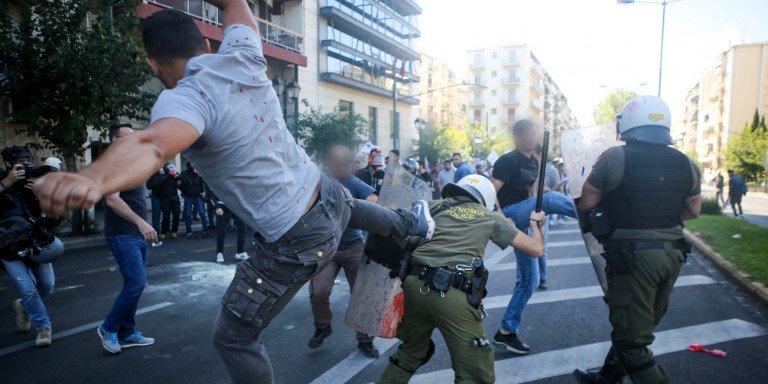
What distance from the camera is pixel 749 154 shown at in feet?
115

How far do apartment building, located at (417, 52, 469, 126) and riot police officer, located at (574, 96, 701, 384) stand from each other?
41829 millimetres

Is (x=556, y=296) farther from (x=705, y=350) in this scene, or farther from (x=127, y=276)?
(x=127, y=276)

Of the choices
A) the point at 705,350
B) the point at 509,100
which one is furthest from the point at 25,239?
the point at 509,100

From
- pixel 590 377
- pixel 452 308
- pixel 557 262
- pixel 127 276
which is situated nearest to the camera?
pixel 452 308

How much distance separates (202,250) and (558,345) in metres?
7.32

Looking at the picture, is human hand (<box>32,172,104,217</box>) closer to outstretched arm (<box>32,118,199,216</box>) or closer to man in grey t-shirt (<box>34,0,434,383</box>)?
outstretched arm (<box>32,118,199,216</box>)

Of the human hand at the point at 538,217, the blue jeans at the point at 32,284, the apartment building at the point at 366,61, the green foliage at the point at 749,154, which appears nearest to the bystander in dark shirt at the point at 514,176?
the human hand at the point at 538,217

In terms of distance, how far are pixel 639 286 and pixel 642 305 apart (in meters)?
0.11

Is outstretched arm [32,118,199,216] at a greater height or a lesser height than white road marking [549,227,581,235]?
greater

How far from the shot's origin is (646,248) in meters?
2.66

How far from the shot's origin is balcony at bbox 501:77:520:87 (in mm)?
76062

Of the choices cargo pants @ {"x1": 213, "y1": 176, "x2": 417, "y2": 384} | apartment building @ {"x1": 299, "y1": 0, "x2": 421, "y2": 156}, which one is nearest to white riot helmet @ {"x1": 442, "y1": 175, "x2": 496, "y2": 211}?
cargo pants @ {"x1": 213, "y1": 176, "x2": 417, "y2": 384}

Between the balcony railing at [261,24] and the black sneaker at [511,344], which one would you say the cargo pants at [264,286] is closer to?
the black sneaker at [511,344]

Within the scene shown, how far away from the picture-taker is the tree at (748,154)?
34.0 meters
